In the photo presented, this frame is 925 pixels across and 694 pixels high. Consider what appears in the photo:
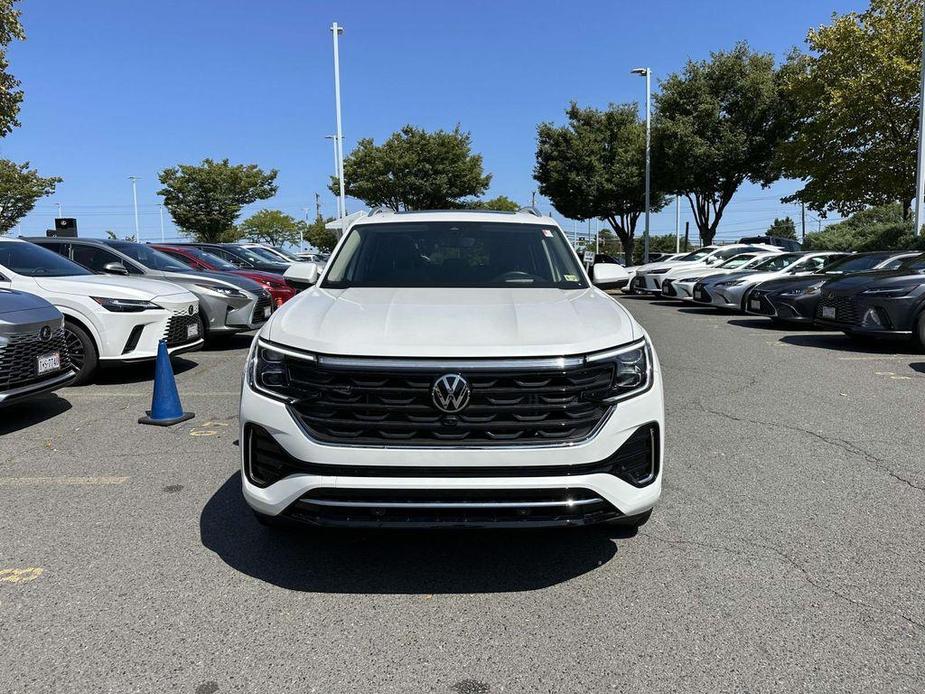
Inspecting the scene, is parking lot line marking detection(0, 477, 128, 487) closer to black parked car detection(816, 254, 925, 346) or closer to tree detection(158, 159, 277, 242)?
black parked car detection(816, 254, 925, 346)

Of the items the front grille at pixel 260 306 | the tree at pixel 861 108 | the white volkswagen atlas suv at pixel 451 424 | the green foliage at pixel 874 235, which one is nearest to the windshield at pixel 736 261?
the green foliage at pixel 874 235

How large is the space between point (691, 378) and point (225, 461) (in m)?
5.15

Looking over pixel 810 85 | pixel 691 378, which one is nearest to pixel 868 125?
pixel 810 85

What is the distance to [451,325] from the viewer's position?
124 inches

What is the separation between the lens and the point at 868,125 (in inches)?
901

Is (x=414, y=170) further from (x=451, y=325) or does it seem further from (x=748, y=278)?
(x=451, y=325)

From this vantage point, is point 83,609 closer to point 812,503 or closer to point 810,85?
point 812,503

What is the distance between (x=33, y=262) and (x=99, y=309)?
1.30 m

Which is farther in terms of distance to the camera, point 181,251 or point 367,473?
point 181,251

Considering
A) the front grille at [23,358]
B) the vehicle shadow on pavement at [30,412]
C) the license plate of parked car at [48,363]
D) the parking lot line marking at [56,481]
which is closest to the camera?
the parking lot line marking at [56,481]

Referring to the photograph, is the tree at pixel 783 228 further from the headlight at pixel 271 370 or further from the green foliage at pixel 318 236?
the headlight at pixel 271 370

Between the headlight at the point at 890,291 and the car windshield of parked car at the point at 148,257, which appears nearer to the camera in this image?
the headlight at the point at 890,291

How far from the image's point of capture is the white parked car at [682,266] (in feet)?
65.6

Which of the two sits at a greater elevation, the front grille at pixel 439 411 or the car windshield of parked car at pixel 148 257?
the car windshield of parked car at pixel 148 257
